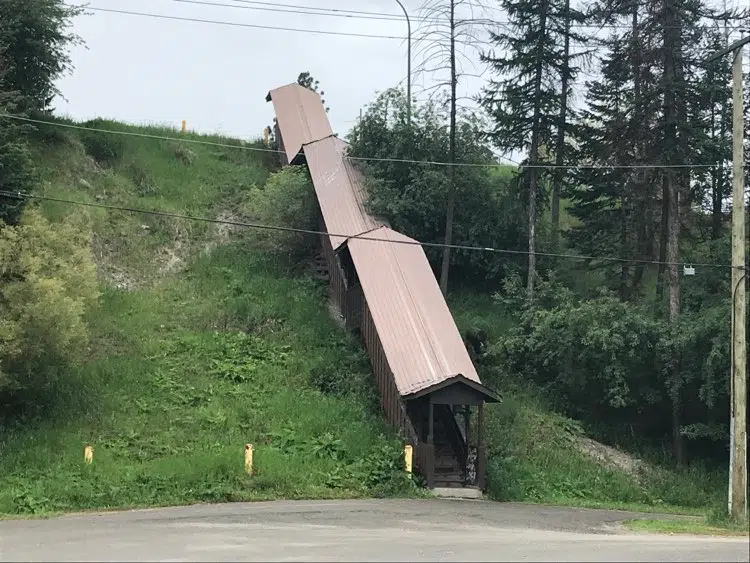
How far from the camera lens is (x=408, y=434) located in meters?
18.7

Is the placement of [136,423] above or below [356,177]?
below

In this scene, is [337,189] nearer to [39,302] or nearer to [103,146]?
[39,302]

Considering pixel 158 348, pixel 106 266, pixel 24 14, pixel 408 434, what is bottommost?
pixel 408 434

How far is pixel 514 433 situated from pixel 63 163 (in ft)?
71.4

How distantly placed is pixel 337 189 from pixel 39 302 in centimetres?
1263

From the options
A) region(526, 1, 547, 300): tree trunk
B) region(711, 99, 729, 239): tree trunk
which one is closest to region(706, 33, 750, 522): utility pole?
region(526, 1, 547, 300): tree trunk

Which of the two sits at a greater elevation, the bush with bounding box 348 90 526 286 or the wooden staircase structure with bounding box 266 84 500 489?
the bush with bounding box 348 90 526 286

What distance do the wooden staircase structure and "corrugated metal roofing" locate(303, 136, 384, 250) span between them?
5cm

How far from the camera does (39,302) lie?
17688mm

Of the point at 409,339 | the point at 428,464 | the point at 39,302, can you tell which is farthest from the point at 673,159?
the point at 39,302

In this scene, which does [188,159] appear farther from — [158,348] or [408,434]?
[408,434]

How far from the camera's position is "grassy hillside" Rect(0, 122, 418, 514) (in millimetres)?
16406

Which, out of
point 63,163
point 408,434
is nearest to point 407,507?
point 408,434

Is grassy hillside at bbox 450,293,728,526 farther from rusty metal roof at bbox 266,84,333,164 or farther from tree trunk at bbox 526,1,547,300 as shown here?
rusty metal roof at bbox 266,84,333,164
